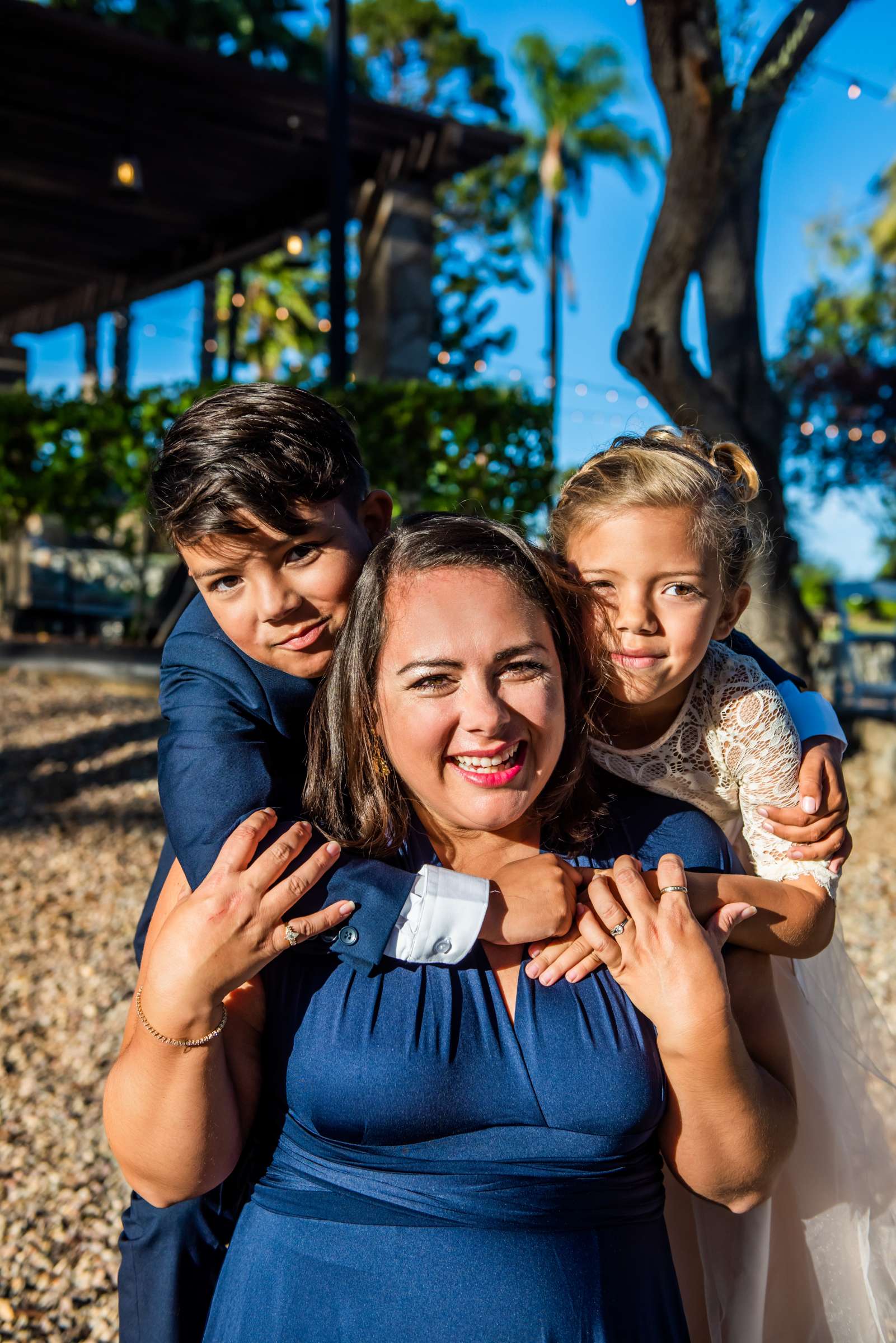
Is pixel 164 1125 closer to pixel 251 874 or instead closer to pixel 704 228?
pixel 251 874

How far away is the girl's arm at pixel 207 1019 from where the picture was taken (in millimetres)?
1534

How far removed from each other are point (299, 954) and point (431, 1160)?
375 millimetres

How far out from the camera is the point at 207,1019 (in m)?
1.55

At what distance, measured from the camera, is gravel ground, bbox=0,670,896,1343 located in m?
3.01

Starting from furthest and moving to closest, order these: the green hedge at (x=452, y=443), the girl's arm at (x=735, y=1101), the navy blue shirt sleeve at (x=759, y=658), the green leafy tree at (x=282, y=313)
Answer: the green leafy tree at (x=282, y=313)
the green hedge at (x=452, y=443)
the navy blue shirt sleeve at (x=759, y=658)
the girl's arm at (x=735, y=1101)

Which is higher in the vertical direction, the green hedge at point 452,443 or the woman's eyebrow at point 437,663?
the green hedge at point 452,443

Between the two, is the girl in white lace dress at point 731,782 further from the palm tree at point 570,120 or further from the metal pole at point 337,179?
the palm tree at point 570,120

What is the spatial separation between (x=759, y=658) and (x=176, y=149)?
31.6 ft

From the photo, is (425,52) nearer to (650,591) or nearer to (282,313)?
(282,313)

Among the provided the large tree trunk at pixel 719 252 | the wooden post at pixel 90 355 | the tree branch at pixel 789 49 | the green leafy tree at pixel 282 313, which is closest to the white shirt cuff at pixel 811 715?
the large tree trunk at pixel 719 252

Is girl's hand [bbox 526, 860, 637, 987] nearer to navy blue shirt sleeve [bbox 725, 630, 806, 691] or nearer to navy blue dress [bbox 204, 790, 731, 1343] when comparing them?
navy blue dress [bbox 204, 790, 731, 1343]

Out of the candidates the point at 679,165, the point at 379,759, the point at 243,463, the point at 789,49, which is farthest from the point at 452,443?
the point at 379,759

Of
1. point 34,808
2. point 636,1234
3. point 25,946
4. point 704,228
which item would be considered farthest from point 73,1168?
point 704,228

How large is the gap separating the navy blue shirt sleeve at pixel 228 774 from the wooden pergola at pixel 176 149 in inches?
314
